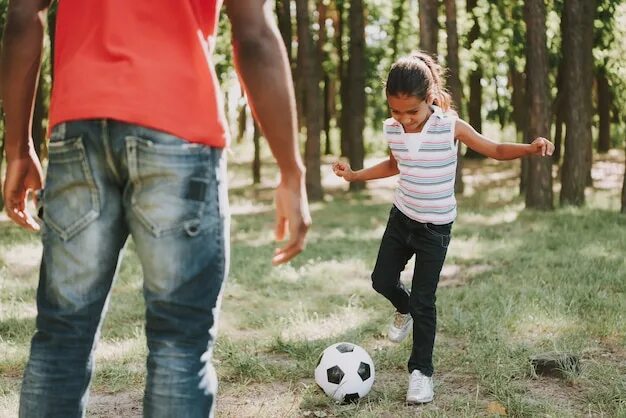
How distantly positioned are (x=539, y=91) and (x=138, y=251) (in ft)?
38.5

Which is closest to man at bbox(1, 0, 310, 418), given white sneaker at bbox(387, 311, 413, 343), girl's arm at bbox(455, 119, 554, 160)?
girl's arm at bbox(455, 119, 554, 160)

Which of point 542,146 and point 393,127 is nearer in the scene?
point 542,146

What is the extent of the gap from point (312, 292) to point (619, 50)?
11999mm

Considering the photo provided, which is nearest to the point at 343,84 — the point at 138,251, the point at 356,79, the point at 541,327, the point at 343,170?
the point at 356,79

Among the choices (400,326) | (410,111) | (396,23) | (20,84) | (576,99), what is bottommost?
(400,326)

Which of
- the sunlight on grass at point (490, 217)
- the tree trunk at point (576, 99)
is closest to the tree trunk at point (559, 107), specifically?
the tree trunk at point (576, 99)

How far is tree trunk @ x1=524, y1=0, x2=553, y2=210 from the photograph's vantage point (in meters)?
12.9

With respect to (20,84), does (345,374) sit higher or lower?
lower

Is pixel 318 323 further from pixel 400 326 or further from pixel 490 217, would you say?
pixel 490 217

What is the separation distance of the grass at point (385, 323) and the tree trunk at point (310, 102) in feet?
16.6

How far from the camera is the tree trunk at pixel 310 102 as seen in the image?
50.8 ft

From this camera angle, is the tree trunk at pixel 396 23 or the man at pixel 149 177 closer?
the man at pixel 149 177

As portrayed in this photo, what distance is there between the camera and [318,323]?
6043mm

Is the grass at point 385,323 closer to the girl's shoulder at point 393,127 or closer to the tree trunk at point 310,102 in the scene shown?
the girl's shoulder at point 393,127
